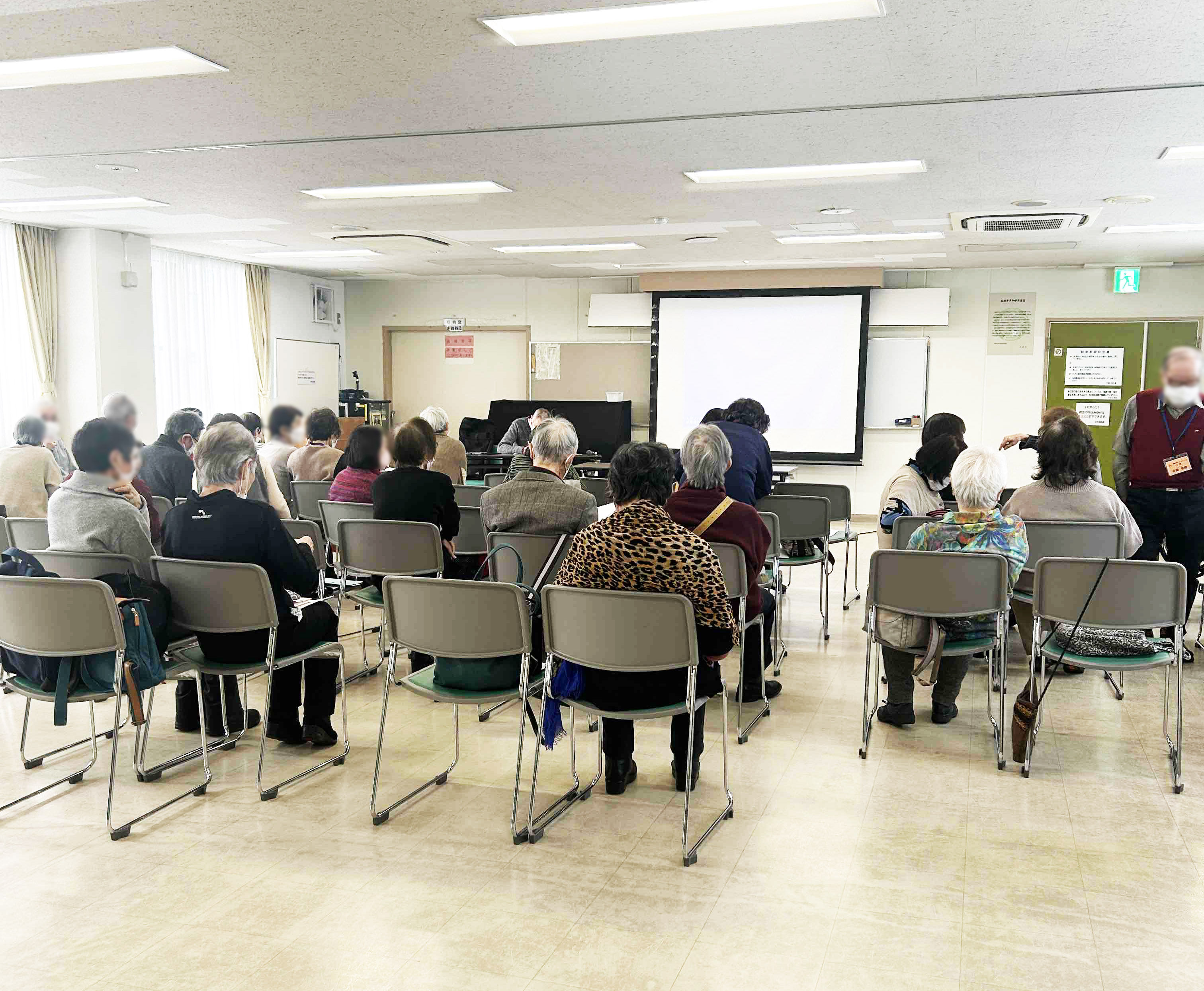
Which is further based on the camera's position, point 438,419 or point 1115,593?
point 438,419

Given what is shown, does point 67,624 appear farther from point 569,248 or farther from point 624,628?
point 569,248

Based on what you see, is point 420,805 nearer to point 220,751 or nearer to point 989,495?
point 220,751

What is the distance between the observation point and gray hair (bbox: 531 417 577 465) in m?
4.24

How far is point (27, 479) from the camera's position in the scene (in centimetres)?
533

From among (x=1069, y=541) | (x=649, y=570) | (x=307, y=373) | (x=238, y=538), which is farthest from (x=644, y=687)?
(x=307, y=373)

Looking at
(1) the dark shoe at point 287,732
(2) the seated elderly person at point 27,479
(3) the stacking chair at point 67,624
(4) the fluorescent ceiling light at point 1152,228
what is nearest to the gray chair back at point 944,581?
(1) the dark shoe at point 287,732

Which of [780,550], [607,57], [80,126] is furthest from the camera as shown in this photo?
[780,550]

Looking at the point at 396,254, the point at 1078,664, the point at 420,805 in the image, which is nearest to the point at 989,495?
the point at 1078,664

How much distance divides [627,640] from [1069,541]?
2511 millimetres

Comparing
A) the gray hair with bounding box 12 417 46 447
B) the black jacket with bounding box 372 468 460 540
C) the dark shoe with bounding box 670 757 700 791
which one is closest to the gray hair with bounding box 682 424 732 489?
the dark shoe with bounding box 670 757 700 791

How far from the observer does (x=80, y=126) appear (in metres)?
4.78

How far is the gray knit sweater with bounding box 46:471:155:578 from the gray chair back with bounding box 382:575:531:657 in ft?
3.45

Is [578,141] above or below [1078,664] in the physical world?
above

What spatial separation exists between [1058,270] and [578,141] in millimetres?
7151
